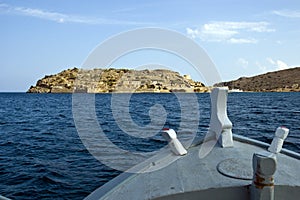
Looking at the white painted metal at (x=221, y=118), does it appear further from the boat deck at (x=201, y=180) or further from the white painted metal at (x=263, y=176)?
the white painted metal at (x=263, y=176)

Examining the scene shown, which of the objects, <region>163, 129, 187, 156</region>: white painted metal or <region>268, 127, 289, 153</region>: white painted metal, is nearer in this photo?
<region>268, 127, 289, 153</region>: white painted metal

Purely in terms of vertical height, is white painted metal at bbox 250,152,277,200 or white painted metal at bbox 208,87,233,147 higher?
white painted metal at bbox 208,87,233,147

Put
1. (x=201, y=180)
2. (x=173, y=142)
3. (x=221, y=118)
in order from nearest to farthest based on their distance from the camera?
(x=201, y=180) → (x=173, y=142) → (x=221, y=118)

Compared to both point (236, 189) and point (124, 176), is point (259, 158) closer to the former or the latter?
point (236, 189)

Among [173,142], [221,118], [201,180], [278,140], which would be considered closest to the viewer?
[201,180]

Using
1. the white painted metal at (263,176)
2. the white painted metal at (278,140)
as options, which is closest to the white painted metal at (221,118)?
the white painted metal at (278,140)

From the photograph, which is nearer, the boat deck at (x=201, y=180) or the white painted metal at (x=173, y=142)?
the boat deck at (x=201, y=180)

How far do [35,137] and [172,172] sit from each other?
1618 centimetres

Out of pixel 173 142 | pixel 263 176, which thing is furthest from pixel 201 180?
pixel 173 142

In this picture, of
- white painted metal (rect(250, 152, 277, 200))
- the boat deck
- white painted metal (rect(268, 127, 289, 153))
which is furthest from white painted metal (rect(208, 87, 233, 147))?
white painted metal (rect(250, 152, 277, 200))

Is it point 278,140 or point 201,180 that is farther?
point 278,140

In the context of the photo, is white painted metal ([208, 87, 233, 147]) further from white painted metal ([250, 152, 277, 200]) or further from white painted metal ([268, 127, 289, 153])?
white painted metal ([250, 152, 277, 200])

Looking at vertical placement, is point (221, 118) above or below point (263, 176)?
above

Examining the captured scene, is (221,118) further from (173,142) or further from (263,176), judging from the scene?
(263,176)
